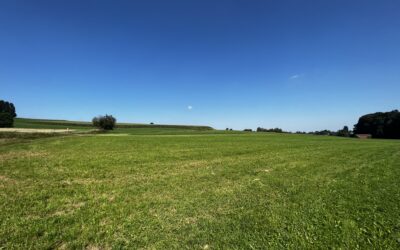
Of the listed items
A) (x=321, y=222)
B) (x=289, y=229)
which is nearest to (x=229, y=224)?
(x=289, y=229)

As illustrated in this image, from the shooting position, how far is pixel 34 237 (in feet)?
16.2

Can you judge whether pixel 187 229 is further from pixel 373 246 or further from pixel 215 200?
pixel 373 246

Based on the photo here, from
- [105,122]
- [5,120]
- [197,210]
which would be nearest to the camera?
[197,210]

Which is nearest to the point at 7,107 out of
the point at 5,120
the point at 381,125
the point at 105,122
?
the point at 5,120

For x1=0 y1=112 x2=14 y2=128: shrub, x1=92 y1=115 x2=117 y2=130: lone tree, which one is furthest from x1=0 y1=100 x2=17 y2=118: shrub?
x1=92 y1=115 x2=117 y2=130: lone tree

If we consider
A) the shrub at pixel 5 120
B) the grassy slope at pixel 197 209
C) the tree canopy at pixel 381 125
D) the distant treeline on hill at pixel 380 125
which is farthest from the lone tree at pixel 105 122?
the tree canopy at pixel 381 125

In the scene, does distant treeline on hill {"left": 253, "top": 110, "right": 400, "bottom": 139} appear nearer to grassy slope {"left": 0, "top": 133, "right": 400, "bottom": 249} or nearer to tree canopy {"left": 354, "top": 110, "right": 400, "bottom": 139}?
tree canopy {"left": 354, "top": 110, "right": 400, "bottom": 139}

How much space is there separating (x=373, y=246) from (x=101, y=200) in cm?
775

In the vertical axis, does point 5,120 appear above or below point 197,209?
above

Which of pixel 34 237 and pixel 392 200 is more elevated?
pixel 392 200

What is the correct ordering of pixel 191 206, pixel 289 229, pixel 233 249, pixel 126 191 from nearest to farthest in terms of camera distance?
pixel 233 249, pixel 289 229, pixel 191 206, pixel 126 191

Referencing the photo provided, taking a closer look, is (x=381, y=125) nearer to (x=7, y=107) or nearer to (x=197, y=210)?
(x=197, y=210)

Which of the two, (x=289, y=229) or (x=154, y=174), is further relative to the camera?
(x=154, y=174)

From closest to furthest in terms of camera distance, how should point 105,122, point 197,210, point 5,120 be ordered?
point 197,210, point 5,120, point 105,122
